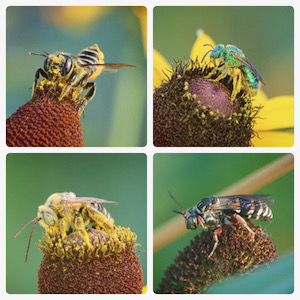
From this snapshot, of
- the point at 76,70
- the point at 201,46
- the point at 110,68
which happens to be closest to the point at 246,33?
the point at 201,46

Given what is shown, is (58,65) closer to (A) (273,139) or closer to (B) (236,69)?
(B) (236,69)

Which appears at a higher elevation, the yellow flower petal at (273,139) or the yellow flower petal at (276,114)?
the yellow flower petal at (276,114)

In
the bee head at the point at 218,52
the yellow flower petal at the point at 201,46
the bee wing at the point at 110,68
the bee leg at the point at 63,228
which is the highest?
the yellow flower petal at the point at 201,46

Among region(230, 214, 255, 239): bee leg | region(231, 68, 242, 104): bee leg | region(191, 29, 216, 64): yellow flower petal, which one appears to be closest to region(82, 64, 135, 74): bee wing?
region(191, 29, 216, 64): yellow flower petal

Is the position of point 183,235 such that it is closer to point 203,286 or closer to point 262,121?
point 203,286

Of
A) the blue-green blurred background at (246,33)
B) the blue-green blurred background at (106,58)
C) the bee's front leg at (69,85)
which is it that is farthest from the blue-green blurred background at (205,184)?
the bee's front leg at (69,85)

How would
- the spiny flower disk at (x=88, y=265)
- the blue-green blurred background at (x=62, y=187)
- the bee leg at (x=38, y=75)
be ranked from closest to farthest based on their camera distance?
1. the spiny flower disk at (x=88, y=265)
2. the bee leg at (x=38, y=75)
3. the blue-green blurred background at (x=62, y=187)

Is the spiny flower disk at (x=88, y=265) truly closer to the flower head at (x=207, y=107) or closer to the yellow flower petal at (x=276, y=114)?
the flower head at (x=207, y=107)

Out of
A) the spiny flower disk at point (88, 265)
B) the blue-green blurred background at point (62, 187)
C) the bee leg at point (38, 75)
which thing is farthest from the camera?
the blue-green blurred background at point (62, 187)
